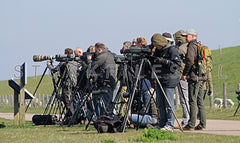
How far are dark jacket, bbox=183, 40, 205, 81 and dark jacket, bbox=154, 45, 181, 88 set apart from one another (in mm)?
882

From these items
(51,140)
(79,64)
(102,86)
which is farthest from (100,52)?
(51,140)

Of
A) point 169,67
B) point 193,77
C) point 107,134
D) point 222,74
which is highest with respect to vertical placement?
point 169,67

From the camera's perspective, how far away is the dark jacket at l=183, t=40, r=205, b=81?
11.5 m

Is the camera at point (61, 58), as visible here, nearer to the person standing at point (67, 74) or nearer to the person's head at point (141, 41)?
the person standing at point (67, 74)

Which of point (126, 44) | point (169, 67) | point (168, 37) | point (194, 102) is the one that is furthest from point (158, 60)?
point (126, 44)

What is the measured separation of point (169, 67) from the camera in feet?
34.7

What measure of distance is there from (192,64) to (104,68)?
256 centimetres

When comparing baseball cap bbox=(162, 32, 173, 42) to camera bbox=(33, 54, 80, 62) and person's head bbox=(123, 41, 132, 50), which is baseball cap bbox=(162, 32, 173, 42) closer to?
person's head bbox=(123, 41, 132, 50)

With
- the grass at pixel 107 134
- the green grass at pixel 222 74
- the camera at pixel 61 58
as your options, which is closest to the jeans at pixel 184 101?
the grass at pixel 107 134

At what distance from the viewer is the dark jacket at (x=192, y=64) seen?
11484 mm

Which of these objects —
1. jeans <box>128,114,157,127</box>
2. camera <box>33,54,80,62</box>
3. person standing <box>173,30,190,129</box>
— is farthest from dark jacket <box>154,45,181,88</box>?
camera <box>33,54,80,62</box>

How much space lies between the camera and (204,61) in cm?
1164

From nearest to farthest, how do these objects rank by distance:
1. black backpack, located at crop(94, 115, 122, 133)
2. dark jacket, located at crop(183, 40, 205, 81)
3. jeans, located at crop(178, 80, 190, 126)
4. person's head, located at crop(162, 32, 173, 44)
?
black backpack, located at crop(94, 115, 122, 133), person's head, located at crop(162, 32, 173, 44), dark jacket, located at crop(183, 40, 205, 81), jeans, located at crop(178, 80, 190, 126)

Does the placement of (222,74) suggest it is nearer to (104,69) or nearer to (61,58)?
(61,58)
